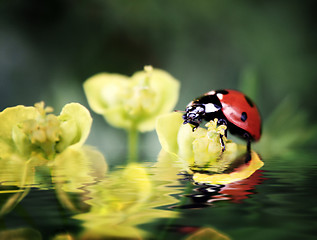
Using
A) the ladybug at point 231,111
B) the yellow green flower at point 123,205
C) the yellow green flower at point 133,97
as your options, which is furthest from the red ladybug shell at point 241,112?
the yellow green flower at point 123,205

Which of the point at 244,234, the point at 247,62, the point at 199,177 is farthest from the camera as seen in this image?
the point at 247,62

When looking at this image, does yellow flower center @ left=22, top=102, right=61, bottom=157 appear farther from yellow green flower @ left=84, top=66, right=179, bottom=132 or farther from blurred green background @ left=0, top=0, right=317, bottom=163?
blurred green background @ left=0, top=0, right=317, bottom=163

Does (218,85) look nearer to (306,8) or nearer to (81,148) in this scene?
(306,8)

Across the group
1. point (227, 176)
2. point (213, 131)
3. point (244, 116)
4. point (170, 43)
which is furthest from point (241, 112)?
point (170, 43)

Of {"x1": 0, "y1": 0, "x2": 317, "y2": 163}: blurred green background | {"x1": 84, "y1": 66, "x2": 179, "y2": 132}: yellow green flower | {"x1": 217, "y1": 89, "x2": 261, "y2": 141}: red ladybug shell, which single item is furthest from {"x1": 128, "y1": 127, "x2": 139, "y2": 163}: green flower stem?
{"x1": 0, "y1": 0, "x2": 317, "y2": 163}: blurred green background

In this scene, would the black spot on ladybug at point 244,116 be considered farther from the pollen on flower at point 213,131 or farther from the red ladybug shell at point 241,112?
the pollen on flower at point 213,131

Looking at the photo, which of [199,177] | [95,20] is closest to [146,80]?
[199,177]

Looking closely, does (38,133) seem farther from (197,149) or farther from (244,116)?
(244,116)
